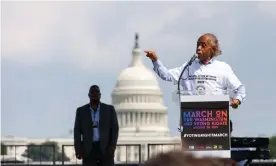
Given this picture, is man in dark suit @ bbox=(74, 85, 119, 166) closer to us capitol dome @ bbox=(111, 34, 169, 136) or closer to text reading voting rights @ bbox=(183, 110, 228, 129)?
text reading voting rights @ bbox=(183, 110, 228, 129)

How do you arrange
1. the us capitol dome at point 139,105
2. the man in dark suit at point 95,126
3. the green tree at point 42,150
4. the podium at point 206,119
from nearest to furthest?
1. the podium at point 206,119
2. the man in dark suit at point 95,126
3. the green tree at point 42,150
4. the us capitol dome at point 139,105

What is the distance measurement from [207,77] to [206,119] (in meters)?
0.83

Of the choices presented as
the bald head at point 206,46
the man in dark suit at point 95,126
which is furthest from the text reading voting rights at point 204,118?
the man in dark suit at point 95,126

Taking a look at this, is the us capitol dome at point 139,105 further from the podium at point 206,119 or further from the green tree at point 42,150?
the podium at point 206,119

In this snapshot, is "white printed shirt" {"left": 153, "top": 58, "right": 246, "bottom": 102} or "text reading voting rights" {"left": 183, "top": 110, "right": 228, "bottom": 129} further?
"white printed shirt" {"left": 153, "top": 58, "right": 246, "bottom": 102}

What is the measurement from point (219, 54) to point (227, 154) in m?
1.01

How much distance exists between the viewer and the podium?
25.0ft

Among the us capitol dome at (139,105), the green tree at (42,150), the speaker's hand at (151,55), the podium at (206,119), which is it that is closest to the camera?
the podium at (206,119)

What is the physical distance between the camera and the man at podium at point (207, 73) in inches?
327

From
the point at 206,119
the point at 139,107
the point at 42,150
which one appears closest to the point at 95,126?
the point at 206,119

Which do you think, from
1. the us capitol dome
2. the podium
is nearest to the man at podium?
the podium

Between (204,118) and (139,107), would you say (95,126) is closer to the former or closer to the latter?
(204,118)

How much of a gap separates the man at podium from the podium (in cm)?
40

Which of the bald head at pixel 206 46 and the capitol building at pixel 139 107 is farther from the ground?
the capitol building at pixel 139 107
